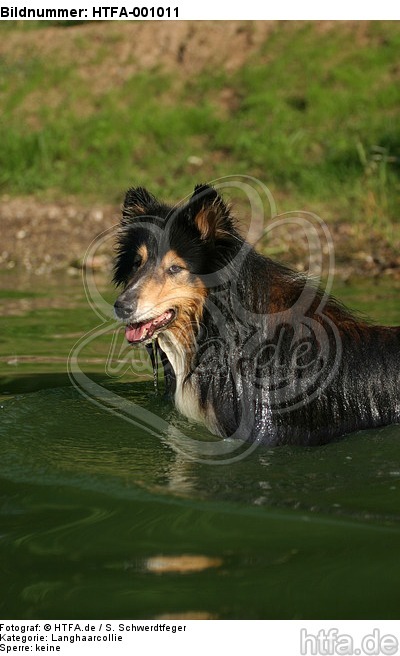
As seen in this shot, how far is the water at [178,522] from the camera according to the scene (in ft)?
14.2

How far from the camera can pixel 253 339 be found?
6488mm

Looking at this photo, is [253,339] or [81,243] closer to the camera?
[253,339]

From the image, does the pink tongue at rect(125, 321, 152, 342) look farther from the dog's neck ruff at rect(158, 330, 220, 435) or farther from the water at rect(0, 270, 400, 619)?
the water at rect(0, 270, 400, 619)

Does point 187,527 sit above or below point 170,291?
below

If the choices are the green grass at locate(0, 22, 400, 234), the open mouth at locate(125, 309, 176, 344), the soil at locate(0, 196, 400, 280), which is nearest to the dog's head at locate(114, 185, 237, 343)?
the open mouth at locate(125, 309, 176, 344)

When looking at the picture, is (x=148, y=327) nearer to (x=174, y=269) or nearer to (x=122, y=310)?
(x=122, y=310)

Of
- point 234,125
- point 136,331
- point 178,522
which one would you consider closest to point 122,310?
point 136,331

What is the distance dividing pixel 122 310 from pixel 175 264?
45cm

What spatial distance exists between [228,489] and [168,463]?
2.10ft

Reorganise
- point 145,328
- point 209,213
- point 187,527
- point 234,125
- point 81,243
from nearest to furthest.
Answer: point 187,527 → point 209,213 → point 145,328 → point 81,243 → point 234,125

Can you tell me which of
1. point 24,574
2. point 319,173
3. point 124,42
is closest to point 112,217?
point 319,173

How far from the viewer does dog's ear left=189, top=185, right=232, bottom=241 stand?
20.4 feet

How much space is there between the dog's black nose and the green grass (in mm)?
8492
